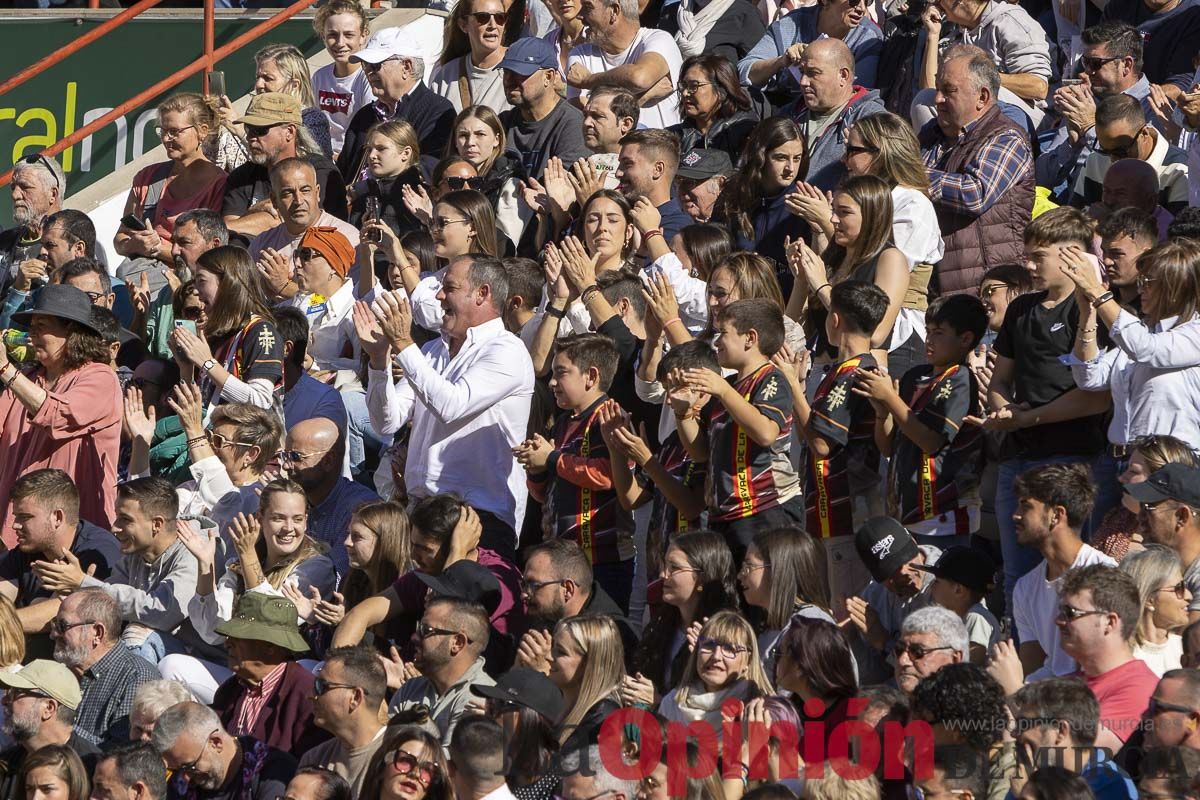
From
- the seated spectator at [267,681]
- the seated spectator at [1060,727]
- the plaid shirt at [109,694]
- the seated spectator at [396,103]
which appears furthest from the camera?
the seated spectator at [396,103]

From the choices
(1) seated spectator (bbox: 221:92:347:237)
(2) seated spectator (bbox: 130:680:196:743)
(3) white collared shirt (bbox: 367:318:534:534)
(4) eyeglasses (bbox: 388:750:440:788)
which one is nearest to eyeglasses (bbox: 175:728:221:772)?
(2) seated spectator (bbox: 130:680:196:743)

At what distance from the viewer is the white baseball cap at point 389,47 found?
13000mm

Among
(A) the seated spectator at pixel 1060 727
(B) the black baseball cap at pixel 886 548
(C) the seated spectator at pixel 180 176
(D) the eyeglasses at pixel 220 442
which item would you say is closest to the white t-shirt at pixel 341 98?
(C) the seated spectator at pixel 180 176

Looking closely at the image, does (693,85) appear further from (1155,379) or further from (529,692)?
(529,692)

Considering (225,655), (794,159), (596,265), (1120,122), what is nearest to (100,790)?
(225,655)

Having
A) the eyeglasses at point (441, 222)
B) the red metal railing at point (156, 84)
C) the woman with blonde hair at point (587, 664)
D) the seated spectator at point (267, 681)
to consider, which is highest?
the woman with blonde hair at point (587, 664)

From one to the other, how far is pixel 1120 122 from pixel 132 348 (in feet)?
17.4

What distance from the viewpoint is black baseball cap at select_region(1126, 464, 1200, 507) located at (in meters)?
7.20

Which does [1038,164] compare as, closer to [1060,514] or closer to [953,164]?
[953,164]

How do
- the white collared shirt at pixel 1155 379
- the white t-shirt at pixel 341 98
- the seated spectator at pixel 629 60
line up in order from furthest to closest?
1. the white t-shirt at pixel 341 98
2. the seated spectator at pixel 629 60
3. the white collared shirt at pixel 1155 379

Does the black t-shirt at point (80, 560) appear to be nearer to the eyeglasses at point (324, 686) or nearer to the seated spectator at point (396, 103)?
the eyeglasses at point (324, 686)

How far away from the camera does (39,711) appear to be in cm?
809

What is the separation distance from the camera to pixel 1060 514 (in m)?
7.36

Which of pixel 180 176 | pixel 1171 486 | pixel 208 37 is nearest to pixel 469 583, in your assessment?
pixel 1171 486
